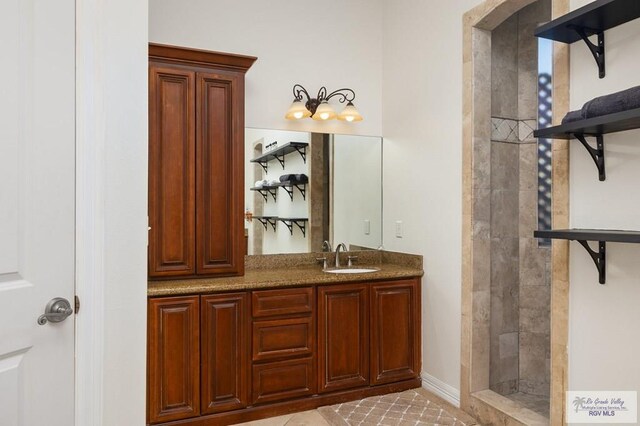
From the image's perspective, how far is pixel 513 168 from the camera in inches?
116

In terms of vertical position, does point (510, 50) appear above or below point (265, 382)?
above

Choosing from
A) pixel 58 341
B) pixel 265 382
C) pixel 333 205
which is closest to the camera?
pixel 58 341

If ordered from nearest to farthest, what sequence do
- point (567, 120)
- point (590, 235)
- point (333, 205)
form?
point (590, 235) → point (567, 120) → point (333, 205)

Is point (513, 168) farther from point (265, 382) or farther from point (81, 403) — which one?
point (81, 403)

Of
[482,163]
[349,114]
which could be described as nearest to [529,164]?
[482,163]

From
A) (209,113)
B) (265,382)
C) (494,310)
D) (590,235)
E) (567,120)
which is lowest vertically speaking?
(265,382)

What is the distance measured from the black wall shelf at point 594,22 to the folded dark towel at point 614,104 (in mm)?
314

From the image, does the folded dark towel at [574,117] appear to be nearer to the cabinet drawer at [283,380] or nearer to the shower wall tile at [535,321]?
the shower wall tile at [535,321]

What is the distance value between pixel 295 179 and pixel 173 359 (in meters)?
1.57

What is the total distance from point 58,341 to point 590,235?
199 centimetres

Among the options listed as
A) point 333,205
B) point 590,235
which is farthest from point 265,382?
point 590,235

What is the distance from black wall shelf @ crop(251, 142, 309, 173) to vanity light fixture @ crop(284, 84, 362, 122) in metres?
0.21

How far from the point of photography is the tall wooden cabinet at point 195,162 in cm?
268

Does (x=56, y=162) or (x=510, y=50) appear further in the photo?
(x=510, y=50)
